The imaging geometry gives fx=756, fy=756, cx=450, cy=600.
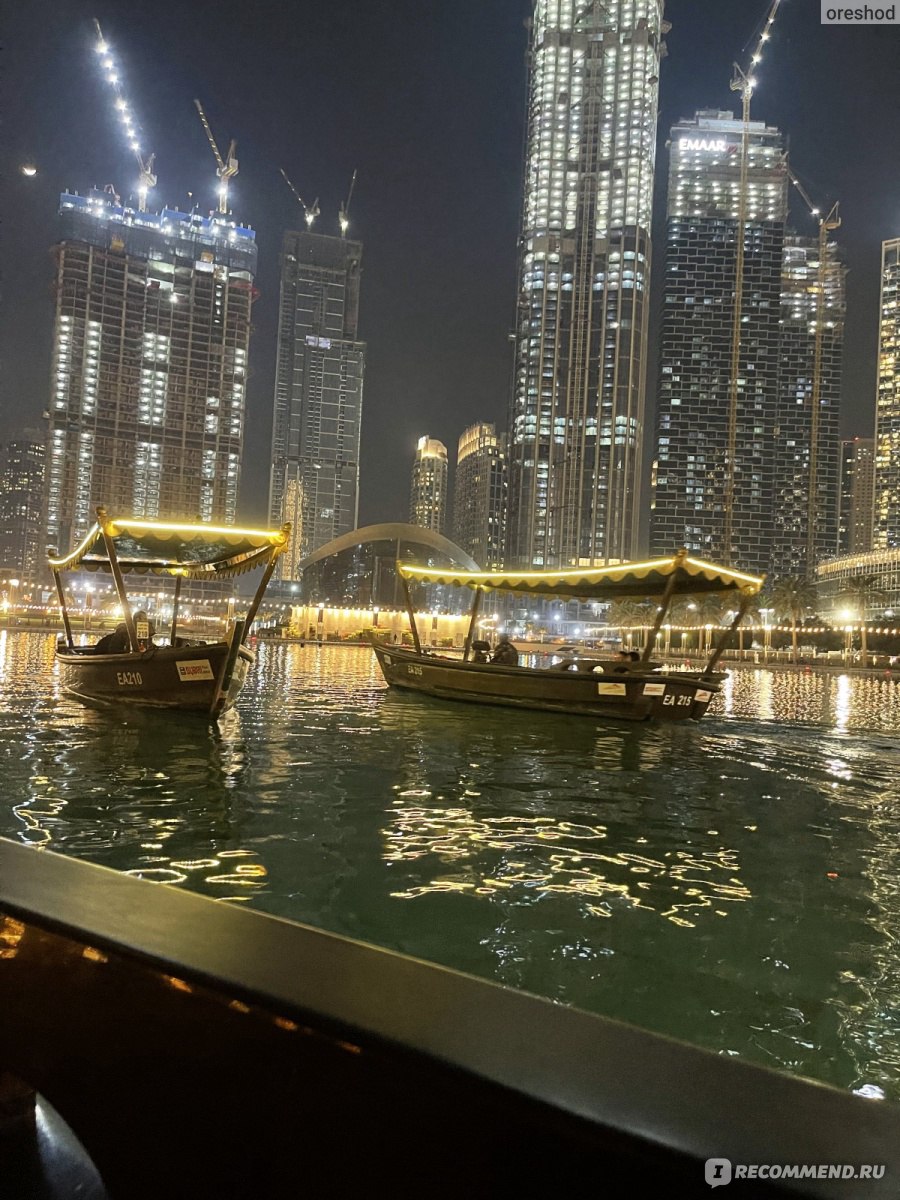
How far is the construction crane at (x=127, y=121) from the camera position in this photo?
87.8 m

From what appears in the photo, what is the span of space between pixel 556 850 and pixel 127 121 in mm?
131228

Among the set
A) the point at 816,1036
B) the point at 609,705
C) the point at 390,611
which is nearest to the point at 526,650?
the point at 390,611

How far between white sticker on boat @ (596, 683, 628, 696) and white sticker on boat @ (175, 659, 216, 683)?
6.97 m

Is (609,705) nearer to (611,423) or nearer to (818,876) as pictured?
(818,876)

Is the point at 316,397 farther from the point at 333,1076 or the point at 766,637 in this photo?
the point at 333,1076

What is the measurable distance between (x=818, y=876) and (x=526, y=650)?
198ft

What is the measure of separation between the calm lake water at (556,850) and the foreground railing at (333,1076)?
270 cm

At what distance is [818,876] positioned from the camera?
5.48 m

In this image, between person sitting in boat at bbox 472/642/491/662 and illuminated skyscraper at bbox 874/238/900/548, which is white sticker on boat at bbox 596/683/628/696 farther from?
illuminated skyscraper at bbox 874/238/900/548

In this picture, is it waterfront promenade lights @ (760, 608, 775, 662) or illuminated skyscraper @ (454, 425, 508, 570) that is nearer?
waterfront promenade lights @ (760, 608, 775, 662)

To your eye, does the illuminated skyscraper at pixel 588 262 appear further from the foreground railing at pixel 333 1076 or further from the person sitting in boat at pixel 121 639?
the foreground railing at pixel 333 1076

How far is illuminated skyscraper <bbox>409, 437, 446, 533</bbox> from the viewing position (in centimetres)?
19100

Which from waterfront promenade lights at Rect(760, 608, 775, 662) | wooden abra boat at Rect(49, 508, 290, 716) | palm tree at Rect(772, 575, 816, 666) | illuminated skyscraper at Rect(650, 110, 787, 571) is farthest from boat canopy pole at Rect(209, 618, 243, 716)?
illuminated skyscraper at Rect(650, 110, 787, 571)

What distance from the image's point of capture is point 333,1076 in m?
0.95
